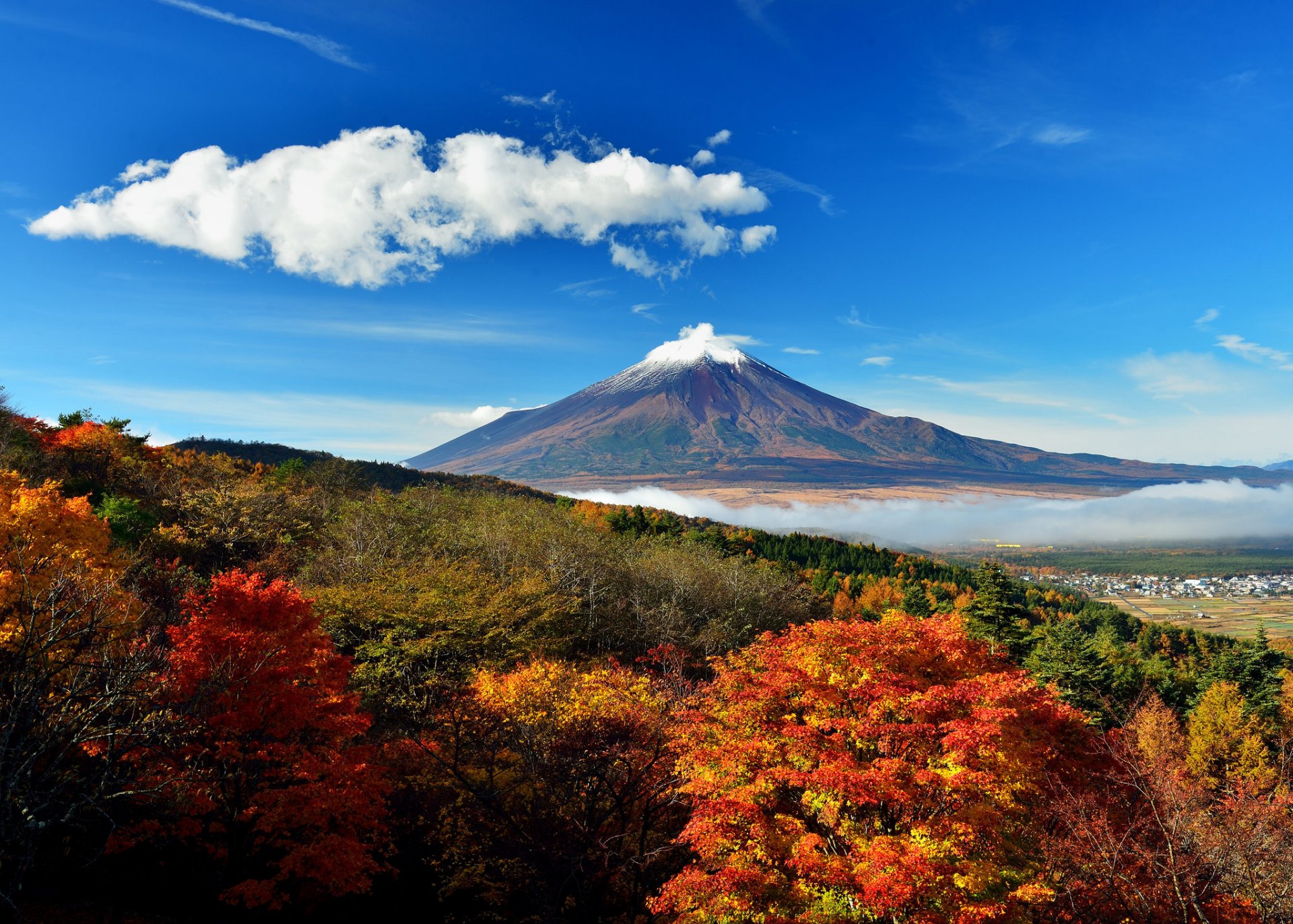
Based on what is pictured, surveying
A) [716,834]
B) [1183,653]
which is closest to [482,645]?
[716,834]

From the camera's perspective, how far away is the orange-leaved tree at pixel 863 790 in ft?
43.5

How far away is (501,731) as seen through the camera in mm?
21031

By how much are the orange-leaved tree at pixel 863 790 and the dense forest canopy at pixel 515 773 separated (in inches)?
3.5

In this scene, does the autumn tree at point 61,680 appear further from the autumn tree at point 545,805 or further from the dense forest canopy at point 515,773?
the autumn tree at point 545,805

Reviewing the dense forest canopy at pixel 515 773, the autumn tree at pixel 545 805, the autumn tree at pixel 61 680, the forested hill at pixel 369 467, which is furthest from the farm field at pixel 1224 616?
the autumn tree at pixel 61 680

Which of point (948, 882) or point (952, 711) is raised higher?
point (952, 711)

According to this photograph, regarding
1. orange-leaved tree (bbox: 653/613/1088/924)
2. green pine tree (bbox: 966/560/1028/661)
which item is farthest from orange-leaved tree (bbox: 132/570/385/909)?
green pine tree (bbox: 966/560/1028/661)

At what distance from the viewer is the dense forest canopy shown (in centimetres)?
1360

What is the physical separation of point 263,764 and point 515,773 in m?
7.22

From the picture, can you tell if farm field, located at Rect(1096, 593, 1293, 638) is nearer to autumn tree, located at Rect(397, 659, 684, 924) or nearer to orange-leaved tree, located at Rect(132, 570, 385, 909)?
autumn tree, located at Rect(397, 659, 684, 924)

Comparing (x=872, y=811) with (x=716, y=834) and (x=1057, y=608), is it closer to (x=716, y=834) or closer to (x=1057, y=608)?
(x=716, y=834)

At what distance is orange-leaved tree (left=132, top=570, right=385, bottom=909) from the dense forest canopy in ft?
0.36

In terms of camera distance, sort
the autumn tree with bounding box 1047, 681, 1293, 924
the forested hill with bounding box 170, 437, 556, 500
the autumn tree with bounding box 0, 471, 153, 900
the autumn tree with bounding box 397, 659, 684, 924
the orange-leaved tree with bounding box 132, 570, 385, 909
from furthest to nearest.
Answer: the forested hill with bounding box 170, 437, 556, 500 → the autumn tree with bounding box 397, 659, 684, 924 → the orange-leaved tree with bounding box 132, 570, 385, 909 → the autumn tree with bounding box 1047, 681, 1293, 924 → the autumn tree with bounding box 0, 471, 153, 900

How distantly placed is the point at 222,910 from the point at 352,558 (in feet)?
61.7
